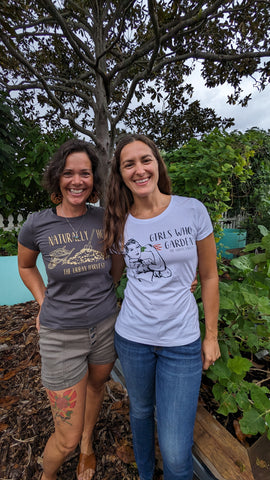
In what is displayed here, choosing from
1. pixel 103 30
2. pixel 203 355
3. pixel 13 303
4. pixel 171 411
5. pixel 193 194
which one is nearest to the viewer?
pixel 171 411

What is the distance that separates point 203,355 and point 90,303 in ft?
2.28

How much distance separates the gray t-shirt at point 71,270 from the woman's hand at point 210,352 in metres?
0.57

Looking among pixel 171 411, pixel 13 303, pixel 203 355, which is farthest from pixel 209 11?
pixel 13 303

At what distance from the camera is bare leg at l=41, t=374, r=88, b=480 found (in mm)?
1289

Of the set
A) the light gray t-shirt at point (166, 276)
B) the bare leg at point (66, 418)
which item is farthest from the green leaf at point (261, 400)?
the bare leg at point (66, 418)

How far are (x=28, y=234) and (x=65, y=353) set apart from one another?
725mm

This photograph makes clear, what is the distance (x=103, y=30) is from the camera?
5.12 metres

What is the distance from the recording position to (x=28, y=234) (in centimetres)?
142

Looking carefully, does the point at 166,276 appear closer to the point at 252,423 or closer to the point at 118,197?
the point at 118,197

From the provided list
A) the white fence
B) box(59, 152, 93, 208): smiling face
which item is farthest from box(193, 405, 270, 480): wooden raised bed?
the white fence

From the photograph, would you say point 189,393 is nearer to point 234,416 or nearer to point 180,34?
point 234,416

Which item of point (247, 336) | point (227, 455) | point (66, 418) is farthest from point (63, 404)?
point (247, 336)

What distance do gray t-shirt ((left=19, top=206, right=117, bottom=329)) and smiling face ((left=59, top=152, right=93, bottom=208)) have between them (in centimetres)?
12

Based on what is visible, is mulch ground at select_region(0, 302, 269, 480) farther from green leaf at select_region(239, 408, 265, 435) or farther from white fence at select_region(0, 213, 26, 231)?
white fence at select_region(0, 213, 26, 231)
